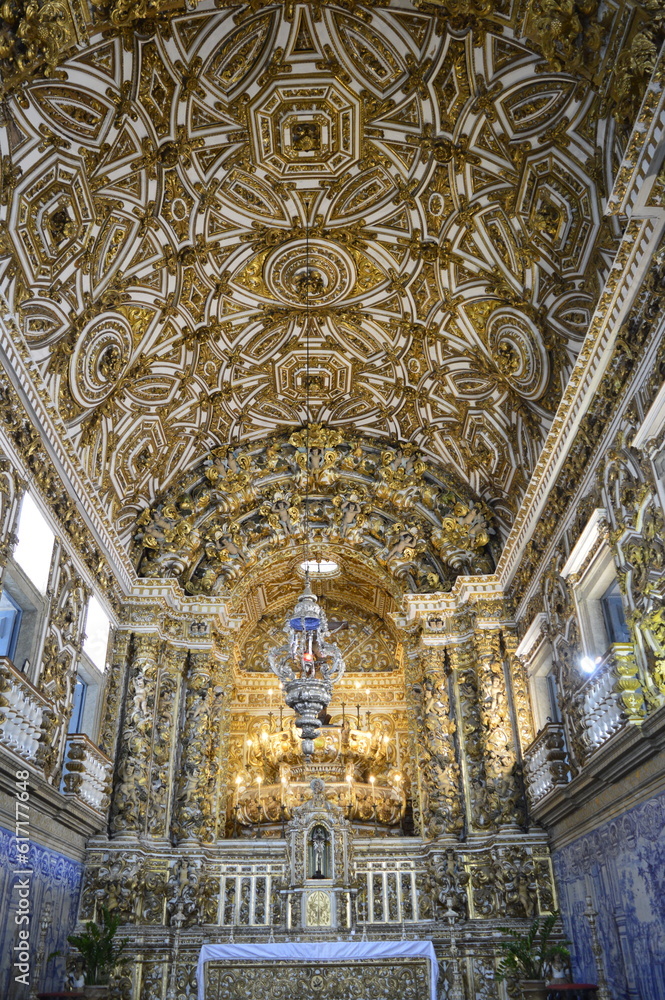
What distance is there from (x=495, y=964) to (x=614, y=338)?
9.19 m

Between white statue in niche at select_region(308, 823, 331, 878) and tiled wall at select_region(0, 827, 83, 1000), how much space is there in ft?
12.0

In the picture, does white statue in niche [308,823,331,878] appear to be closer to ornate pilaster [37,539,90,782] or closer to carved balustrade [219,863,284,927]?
carved balustrade [219,863,284,927]

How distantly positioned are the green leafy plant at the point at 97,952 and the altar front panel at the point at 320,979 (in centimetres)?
142

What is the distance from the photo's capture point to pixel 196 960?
12.4m

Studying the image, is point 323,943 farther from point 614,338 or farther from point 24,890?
point 614,338

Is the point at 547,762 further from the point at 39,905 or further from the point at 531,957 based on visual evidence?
the point at 39,905

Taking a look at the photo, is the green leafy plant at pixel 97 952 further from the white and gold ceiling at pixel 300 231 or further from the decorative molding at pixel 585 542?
the decorative molding at pixel 585 542

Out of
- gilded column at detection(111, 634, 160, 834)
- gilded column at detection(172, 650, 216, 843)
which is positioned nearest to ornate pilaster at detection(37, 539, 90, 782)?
gilded column at detection(111, 634, 160, 834)

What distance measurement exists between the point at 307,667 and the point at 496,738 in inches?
196

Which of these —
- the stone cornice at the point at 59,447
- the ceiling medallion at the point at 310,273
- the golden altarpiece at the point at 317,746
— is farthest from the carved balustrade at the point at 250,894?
the ceiling medallion at the point at 310,273

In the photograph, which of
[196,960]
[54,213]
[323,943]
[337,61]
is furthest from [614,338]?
[196,960]

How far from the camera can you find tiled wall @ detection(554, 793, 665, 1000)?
809 centimetres

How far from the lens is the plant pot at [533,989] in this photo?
9.34 metres

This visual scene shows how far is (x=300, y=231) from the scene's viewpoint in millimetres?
12086
